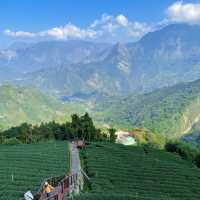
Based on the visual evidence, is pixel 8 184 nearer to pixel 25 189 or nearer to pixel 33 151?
pixel 25 189

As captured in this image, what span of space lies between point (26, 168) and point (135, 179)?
1484cm

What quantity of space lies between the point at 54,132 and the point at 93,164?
68.2 meters

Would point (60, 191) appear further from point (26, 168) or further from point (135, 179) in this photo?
point (135, 179)

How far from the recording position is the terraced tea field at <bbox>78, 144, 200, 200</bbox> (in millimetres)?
45125

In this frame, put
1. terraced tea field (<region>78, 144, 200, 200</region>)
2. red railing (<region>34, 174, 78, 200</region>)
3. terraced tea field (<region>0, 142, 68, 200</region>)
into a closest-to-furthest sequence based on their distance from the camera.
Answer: red railing (<region>34, 174, 78, 200</region>), terraced tea field (<region>0, 142, 68, 200</region>), terraced tea field (<region>78, 144, 200, 200</region>)

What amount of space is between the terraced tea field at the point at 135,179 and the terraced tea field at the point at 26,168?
462cm

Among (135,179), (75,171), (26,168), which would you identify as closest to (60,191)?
(75,171)

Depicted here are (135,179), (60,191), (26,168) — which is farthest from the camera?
(135,179)

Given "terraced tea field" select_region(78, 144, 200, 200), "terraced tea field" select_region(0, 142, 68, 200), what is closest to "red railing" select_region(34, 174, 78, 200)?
"terraced tea field" select_region(78, 144, 200, 200)

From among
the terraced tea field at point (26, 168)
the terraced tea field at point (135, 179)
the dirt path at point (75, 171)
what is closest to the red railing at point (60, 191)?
the dirt path at point (75, 171)

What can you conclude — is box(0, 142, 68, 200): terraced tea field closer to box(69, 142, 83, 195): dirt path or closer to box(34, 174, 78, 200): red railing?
box(69, 142, 83, 195): dirt path

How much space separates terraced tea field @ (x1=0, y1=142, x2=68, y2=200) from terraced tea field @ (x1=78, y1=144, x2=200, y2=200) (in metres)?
4.62

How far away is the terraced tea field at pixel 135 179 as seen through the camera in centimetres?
4512

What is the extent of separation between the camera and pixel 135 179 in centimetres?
5584
